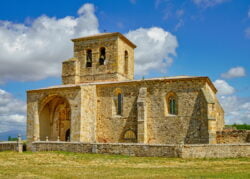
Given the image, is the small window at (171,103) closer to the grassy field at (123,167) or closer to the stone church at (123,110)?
the stone church at (123,110)

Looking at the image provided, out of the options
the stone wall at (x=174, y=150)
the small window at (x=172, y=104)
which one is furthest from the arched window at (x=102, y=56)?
the stone wall at (x=174, y=150)

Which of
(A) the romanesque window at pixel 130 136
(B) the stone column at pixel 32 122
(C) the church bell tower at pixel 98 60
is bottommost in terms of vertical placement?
(A) the romanesque window at pixel 130 136

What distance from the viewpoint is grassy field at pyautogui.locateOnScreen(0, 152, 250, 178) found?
12445 millimetres

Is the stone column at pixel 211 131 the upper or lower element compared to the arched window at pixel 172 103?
lower

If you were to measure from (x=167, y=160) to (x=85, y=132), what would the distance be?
10.0 metres

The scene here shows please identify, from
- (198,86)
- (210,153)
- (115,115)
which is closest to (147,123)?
(115,115)

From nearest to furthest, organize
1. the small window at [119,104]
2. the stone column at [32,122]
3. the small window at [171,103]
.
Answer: the small window at [171,103]
the small window at [119,104]
the stone column at [32,122]

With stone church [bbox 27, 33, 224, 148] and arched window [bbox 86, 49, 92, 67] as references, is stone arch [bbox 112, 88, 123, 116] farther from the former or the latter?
arched window [bbox 86, 49, 92, 67]

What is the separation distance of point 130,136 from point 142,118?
213 cm

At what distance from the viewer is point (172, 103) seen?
82.2 ft

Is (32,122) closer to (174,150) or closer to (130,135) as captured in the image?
(130,135)

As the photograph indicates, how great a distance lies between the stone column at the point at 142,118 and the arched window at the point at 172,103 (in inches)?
73.9

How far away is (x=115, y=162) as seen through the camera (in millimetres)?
16922

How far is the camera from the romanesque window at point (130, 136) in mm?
25641
